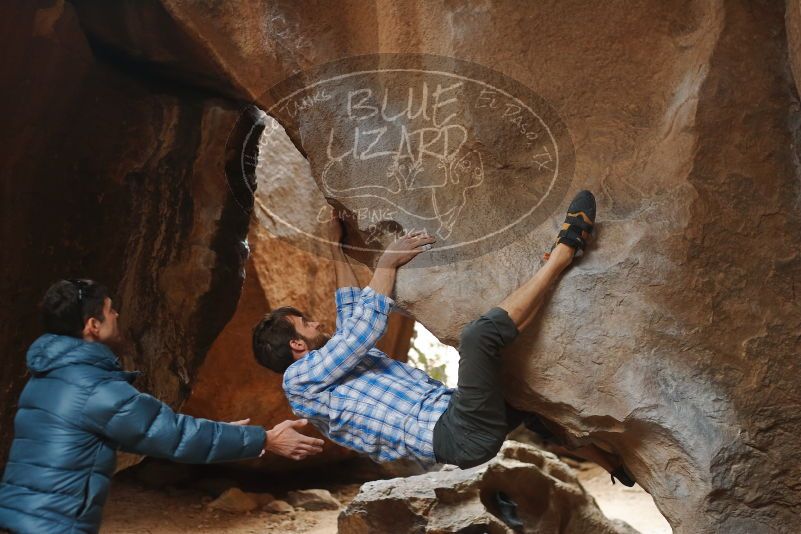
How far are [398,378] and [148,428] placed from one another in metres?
0.86

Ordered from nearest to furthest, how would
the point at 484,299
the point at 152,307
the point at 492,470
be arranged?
the point at 484,299, the point at 492,470, the point at 152,307

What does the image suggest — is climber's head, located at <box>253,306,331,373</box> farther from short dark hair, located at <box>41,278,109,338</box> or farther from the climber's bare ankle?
the climber's bare ankle

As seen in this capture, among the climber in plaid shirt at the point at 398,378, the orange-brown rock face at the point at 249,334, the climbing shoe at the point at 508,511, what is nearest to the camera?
the climber in plaid shirt at the point at 398,378

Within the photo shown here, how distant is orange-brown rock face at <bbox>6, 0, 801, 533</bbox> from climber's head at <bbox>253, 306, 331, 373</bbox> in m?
0.38

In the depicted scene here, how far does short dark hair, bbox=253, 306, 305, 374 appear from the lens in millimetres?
2924

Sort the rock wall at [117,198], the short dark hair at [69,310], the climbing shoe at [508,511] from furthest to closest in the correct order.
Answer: the climbing shoe at [508,511], the rock wall at [117,198], the short dark hair at [69,310]

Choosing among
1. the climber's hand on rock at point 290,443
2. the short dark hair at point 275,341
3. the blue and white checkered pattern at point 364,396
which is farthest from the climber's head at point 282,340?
the climber's hand on rock at point 290,443

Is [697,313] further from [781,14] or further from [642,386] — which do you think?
[781,14]

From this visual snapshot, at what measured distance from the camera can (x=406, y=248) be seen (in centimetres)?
302

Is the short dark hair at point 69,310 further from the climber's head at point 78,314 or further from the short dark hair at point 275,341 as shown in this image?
the short dark hair at point 275,341

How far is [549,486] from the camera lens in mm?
4172

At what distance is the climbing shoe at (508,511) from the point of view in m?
4.00

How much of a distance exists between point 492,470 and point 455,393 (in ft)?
5.06

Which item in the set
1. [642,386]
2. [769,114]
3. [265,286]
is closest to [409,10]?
[769,114]
